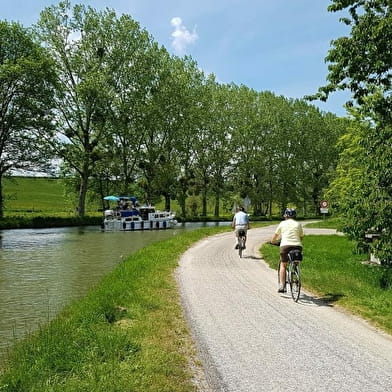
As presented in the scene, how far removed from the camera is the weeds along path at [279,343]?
552 cm

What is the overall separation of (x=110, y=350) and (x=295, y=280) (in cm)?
532

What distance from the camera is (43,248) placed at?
1045 inches

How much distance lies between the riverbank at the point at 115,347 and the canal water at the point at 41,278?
1030mm

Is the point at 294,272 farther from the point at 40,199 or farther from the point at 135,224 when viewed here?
the point at 40,199

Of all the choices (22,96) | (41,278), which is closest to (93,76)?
(22,96)

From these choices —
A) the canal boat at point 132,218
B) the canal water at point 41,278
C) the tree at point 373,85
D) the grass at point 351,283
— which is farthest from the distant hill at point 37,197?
the tree at point 373,85

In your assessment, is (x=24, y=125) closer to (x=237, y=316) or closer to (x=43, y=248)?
(x=43, y=248)

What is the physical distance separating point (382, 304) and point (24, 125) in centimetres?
3988

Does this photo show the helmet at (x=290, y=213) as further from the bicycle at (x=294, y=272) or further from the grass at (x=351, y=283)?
the grass at (x=351, y=283)

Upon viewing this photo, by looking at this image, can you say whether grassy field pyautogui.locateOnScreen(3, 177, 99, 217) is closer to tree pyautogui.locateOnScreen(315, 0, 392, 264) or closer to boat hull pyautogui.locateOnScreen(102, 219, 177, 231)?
boat hull pyautogui.locateOnScreen(102, 219, 177, 231)

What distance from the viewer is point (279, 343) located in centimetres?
704

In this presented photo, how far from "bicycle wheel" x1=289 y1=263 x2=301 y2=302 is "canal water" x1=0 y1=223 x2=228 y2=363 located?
567 cm

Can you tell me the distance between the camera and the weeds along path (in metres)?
5.52

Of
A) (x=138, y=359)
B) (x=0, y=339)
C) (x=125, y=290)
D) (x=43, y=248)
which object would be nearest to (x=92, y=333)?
(x=138, y=359)
